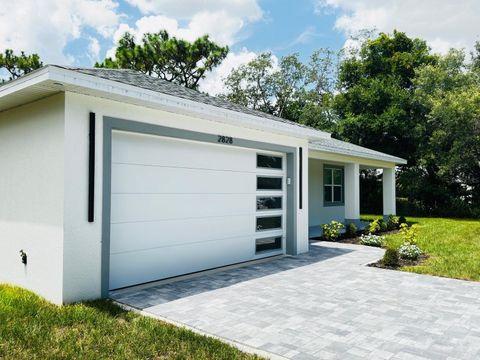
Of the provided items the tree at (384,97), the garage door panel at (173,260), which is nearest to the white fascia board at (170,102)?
the garage door panel at (173,260)

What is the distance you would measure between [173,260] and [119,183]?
70.6 inches

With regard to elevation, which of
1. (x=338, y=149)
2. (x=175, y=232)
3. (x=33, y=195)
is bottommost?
(x=175, y=232)

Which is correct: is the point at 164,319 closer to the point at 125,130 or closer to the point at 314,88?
the point at 125,130

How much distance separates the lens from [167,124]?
6727mm

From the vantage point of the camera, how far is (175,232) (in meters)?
7.05


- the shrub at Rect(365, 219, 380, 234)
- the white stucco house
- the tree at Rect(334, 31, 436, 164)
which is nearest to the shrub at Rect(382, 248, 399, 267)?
the white stucco house

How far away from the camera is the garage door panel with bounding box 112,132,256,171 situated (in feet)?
20.7

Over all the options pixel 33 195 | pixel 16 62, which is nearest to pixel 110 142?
pixel 33 195

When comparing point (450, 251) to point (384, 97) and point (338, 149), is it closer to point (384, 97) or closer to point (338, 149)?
point (338, 149)

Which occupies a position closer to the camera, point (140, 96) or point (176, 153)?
point (140, 96)

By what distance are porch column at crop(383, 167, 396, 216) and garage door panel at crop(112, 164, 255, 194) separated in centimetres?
1156

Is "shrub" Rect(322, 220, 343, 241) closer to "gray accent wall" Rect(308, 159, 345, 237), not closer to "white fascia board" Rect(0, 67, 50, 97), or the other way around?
"gray accent wall" Rect(308, 159, 345, 237)

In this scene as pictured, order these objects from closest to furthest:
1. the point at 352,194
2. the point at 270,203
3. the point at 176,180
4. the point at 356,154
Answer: the point at 176,180 < the point at 270,203 < the point at 356,154 < the point at 352,194

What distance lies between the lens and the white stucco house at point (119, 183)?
541 centimetres
